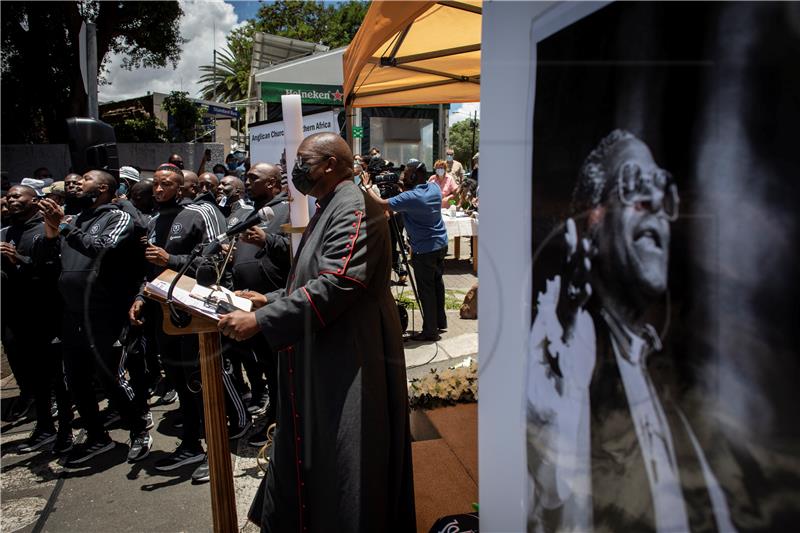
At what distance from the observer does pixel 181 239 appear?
426 centimetres

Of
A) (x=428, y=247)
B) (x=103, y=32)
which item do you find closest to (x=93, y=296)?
(x=428, y=247)

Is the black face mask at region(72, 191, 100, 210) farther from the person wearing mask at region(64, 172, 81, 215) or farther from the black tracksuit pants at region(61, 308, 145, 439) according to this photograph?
the black tracksuit pants at region(61, 308, 145, 439)

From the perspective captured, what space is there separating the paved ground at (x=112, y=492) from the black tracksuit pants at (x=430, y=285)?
2690 mm

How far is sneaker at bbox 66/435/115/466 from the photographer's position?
4426 millimetres

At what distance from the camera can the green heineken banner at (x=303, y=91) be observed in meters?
8.93

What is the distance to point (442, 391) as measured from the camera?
4.34 metres

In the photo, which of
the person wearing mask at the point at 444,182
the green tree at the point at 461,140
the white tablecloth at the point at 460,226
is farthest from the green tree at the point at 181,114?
the green tree at the point at 461,140

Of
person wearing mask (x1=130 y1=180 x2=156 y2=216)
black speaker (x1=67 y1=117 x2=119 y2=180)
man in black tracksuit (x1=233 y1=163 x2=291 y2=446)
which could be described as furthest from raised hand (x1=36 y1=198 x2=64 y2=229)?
black speaker (x1=67 y1=117 x2=119 y2=180)

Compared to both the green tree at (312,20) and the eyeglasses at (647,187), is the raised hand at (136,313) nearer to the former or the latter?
the eyeglasses at (647,187)

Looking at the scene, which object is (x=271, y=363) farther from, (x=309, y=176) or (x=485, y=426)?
(x=485, y=426)

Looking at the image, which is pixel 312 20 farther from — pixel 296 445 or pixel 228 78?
pixel 296 445

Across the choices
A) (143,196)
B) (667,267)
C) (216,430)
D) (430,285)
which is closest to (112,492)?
(216,430)

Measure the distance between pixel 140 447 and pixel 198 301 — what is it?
2540 millimetres

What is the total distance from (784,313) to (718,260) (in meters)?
0.12
